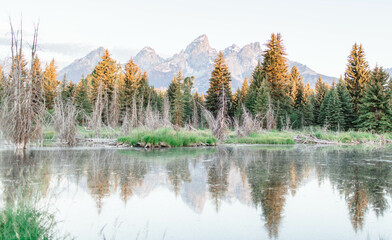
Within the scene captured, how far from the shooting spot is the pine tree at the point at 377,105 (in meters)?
29.6

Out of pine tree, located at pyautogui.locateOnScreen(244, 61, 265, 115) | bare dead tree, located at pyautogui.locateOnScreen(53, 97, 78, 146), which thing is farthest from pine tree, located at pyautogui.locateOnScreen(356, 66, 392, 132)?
bare dead tree, located at pyautogui.locateOnScreen(53, 97, 78, 146)

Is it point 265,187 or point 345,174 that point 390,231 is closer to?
point 265,187

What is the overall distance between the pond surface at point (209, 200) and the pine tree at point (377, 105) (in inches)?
899

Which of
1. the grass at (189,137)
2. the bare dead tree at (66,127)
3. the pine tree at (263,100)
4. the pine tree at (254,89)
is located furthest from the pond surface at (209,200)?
the pine tree at (254,89)

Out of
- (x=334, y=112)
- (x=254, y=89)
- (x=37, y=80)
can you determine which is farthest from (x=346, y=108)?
(x=37, y=80)

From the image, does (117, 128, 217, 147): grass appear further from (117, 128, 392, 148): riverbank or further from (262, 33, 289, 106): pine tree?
(262, 33, 289, 106): pine tree

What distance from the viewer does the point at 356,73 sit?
38000mm

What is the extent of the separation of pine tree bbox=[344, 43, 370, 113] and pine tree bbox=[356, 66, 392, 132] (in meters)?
5.68

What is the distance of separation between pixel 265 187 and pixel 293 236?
270 centimetres

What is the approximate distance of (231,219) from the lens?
470 cm

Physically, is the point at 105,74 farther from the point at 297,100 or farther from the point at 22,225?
the point at 22,225

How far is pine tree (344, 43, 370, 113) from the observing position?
123 ft

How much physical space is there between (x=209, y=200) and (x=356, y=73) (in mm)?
37401

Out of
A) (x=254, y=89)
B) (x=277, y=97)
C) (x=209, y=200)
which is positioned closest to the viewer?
(x=209, y=200)
